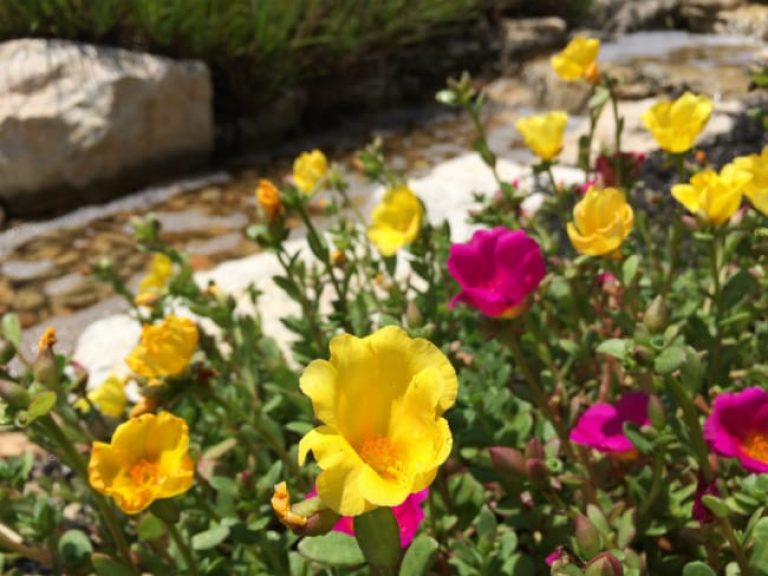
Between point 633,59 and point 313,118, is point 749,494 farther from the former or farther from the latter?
point 633,59

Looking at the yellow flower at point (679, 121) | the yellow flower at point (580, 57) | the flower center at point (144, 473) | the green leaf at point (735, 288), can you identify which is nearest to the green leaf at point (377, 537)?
the flower center at point (144, 473)

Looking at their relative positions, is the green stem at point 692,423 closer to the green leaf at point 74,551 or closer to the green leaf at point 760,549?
the green leaf at point 760,549

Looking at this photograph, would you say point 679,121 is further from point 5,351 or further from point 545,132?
point 5,351

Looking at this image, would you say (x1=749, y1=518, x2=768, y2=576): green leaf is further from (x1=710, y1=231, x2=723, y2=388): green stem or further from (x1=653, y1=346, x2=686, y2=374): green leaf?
(x1=710, y1=231, x2=723, y2=388): green stem

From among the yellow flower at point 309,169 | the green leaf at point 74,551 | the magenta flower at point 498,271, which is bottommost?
the green leaf at point 74,551

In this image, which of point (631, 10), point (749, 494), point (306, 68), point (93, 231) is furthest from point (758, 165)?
point (631, 10)

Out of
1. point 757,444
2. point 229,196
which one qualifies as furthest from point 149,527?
point 229,196
